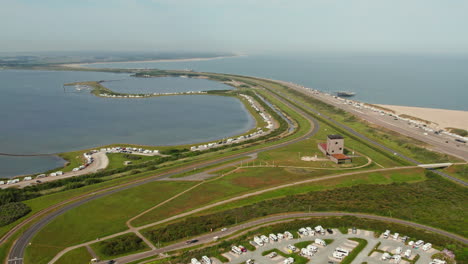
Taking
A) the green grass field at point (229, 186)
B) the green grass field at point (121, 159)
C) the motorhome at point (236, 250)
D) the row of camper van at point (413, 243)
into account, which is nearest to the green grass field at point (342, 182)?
the green grass field at point (229, 186)

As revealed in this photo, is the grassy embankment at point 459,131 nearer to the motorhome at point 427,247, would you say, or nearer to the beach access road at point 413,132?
the beach access road at point 413,132

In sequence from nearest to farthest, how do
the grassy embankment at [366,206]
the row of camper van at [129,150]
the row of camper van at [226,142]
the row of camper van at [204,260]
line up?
the row of camper van at [204,260] → the grassy embankment at [366,206] → the row of camper van at [129,150] → the row of camper van at [226,142]

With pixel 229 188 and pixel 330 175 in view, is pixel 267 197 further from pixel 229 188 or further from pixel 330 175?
pixel 330 175

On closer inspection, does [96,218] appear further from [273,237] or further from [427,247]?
[427,247]

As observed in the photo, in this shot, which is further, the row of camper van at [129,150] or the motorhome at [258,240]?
the row of camper van at [129,150]

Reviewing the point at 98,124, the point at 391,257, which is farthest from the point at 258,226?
the point at 98,124

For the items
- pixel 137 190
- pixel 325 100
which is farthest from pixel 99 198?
pixel 325 100
